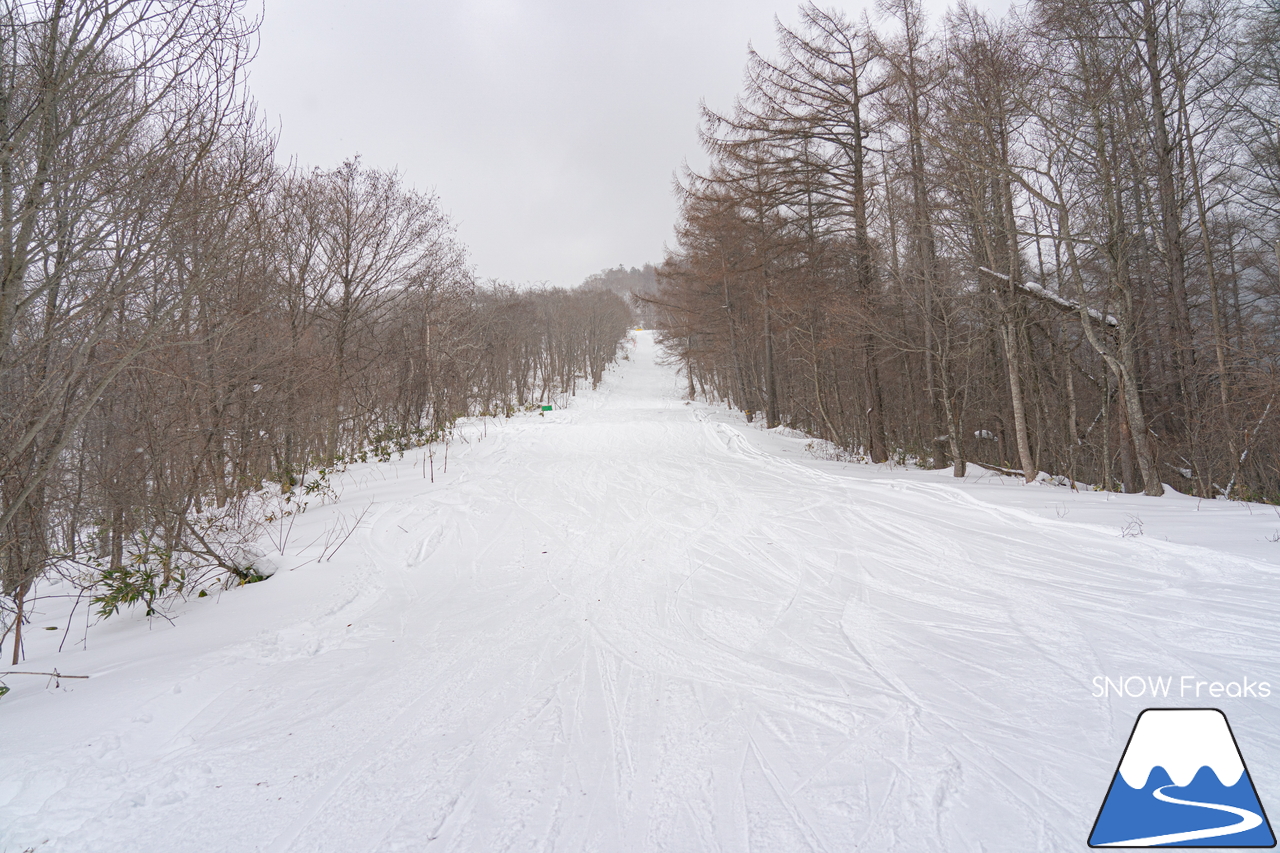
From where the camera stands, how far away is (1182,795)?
1984 millimetres

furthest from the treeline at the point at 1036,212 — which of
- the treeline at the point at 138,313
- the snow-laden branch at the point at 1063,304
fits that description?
the treeline at the point at 138,313

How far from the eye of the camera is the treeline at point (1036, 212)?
8.23 meters

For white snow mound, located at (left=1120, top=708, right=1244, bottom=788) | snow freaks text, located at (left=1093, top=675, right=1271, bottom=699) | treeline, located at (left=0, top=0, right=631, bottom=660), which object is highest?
treeline, located at (left=0, top=0, right=631, bottom=660)

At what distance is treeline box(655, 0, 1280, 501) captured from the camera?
8.23m

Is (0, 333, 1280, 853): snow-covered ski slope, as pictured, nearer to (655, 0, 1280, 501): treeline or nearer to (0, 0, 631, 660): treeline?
(0, 0, 631, 660): treeline

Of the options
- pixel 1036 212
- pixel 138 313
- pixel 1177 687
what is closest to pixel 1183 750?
pixel 1177 687

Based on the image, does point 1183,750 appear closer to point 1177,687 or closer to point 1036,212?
point 1177,687

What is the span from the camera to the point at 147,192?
3408 millimetres

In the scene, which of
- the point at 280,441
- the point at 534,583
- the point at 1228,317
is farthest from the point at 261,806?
the point at 1228,317

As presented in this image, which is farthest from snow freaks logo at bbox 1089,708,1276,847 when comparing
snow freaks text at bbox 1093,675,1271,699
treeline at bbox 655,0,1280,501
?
treeline at bbox 655,0,1280,501

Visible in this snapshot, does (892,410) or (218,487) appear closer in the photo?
(218,487)

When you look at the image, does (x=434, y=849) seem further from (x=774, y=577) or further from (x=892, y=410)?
(x=892, y=410)

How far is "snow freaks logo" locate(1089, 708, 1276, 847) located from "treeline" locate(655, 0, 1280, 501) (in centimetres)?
680

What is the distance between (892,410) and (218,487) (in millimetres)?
18538
